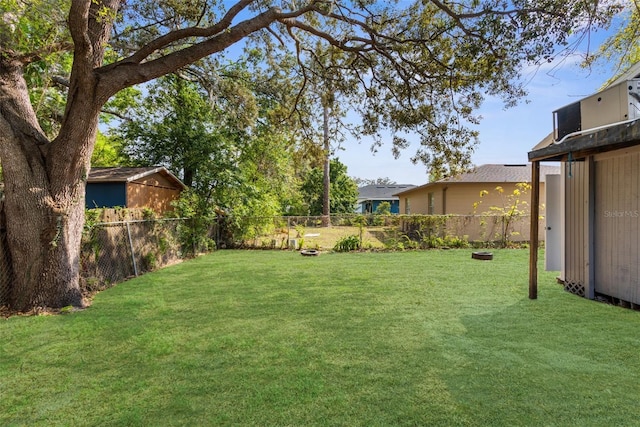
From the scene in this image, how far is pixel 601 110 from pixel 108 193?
11.1m

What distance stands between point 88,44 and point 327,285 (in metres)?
5.35

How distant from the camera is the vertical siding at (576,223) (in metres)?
5.39

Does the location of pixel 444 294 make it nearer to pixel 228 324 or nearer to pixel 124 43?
pixel 228 324

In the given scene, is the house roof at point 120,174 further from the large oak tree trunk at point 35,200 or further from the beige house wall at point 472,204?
the beige house wall at point 472,204

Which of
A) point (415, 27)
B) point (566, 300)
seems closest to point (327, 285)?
point (566, 300)

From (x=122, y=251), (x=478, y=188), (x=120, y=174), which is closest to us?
(x=122, y=251)

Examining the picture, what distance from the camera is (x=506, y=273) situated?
24.5ft

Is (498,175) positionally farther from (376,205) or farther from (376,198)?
(376,205)

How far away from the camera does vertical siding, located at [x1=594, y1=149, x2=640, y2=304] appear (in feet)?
15.2

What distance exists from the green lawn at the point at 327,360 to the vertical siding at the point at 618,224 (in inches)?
17.0

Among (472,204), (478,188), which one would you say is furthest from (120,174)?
(478,188)

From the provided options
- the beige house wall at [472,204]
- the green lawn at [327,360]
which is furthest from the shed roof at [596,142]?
the beige house wall at [472,204]

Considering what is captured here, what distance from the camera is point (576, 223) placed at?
5566 mm

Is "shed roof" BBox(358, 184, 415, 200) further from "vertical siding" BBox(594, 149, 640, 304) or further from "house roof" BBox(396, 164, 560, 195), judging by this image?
"vertical siding" BBox(594, 149, 640, 304)
